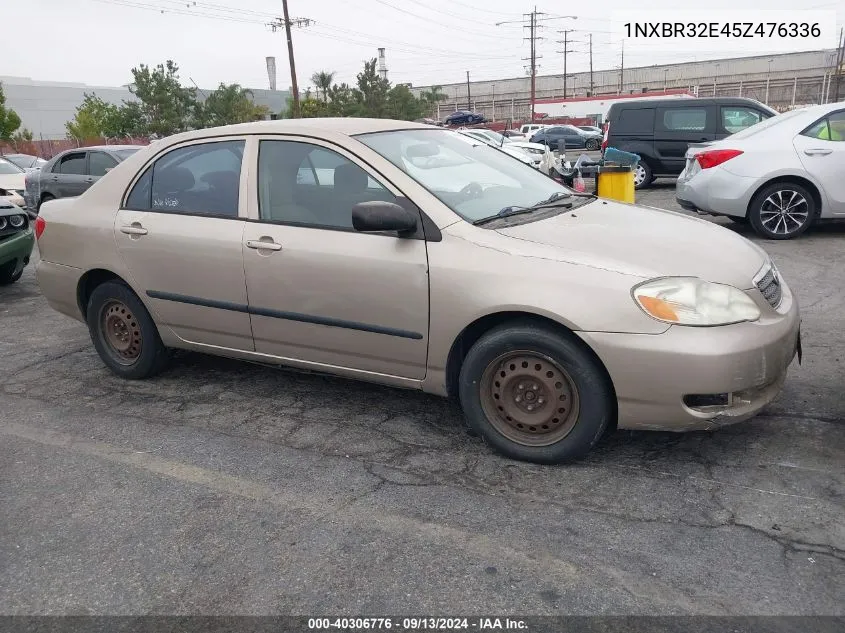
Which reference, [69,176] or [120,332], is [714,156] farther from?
[69,176]

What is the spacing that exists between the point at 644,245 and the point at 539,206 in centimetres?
76

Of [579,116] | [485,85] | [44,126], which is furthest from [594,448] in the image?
[485,85]

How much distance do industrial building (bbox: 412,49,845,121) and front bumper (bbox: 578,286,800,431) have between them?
60.6 m

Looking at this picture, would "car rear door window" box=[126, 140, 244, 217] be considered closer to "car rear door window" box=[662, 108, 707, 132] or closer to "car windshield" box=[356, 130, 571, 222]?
"car windshield" box=[356, 130, 571, 222]

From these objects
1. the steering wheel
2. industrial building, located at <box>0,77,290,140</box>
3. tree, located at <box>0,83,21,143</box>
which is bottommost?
the steering wheel

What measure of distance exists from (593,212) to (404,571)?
222 centimetres

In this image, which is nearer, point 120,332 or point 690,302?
point 690,302

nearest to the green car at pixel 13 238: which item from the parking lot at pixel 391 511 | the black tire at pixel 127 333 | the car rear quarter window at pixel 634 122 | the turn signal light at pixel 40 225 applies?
the turn signal light at pixel 40 225

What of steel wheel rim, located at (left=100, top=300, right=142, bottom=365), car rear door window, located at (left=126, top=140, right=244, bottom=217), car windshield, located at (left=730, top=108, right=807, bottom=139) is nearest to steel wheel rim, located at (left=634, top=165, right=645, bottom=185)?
car windshield, located at (left=730, top=108, right=807, bottom=139)

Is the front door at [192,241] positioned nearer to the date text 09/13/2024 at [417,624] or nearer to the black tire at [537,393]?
the black tire at [537,393]

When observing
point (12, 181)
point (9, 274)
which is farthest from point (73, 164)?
point (9, 274)

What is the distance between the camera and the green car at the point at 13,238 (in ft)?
25.3

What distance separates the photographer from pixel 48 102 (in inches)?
2972

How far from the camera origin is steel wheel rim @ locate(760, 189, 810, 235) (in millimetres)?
8289
